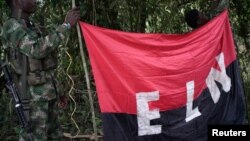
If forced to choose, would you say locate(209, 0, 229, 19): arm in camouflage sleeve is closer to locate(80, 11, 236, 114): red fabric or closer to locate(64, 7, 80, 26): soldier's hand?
locate(80, 11, 236, 114): red fabric

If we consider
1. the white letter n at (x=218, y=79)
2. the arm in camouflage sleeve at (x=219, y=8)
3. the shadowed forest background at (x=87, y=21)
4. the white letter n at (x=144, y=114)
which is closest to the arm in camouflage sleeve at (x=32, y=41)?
the white letter n at (x=144, y=114)

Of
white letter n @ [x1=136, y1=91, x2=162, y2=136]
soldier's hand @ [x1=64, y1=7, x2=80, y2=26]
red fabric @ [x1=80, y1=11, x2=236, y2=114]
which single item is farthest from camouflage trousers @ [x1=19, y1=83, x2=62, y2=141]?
white letter n @ [x1=136, y1=91, x2=162, y2=136]

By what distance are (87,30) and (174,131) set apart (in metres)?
1.28

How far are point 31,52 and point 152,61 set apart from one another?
1.23 meters

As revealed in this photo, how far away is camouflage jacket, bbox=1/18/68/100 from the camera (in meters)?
3.69

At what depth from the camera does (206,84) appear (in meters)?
4.69

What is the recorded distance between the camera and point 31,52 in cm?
368

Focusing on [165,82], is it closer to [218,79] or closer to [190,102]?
[190,102]

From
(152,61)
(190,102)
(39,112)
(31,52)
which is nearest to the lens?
(31,52)

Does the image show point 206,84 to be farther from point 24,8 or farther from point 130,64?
point 24,8

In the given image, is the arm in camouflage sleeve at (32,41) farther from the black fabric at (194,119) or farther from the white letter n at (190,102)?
the white letter n at (190,102)

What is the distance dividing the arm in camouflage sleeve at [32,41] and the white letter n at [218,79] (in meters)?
1.73

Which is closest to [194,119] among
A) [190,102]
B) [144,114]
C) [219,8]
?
[190,102]

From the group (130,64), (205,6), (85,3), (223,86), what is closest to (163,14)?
(205,6)
